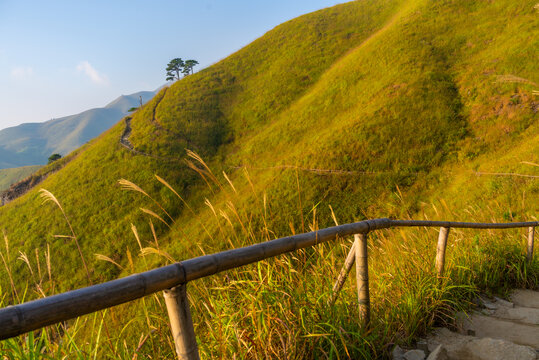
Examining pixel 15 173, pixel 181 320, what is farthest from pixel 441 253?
pixel 15 173

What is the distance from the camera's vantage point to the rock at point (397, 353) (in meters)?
2.26

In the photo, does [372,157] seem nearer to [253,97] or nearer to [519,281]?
[519,281]

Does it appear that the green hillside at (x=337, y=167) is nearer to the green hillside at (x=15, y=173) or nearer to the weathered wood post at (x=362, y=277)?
the weathered wood post at (x=362, y=277)

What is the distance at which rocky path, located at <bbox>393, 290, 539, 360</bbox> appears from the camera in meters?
2.14

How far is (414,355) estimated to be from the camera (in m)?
2.25

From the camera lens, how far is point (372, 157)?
21.4m

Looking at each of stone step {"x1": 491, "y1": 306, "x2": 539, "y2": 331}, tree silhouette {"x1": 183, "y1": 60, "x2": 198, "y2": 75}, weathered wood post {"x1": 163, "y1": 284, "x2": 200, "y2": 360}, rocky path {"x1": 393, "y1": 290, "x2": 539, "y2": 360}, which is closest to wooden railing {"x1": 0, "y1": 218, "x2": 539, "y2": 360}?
weathered wood post {"x1": 163, "y1": 284, "x2": 200, "y2": 360}

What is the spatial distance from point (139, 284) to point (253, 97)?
1603 inches

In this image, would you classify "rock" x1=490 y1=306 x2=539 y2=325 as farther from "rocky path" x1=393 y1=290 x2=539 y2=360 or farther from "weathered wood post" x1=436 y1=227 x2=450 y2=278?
"weathered wood post" x1=436 y1=227 x2=450 y2=278

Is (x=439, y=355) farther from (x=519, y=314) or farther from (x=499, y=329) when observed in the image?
(x=519, y=314)

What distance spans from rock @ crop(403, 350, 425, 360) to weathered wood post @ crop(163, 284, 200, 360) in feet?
5.56

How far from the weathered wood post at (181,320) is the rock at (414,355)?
1.69 metres

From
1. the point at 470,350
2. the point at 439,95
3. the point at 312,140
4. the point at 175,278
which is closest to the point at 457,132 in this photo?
the point at 439,95

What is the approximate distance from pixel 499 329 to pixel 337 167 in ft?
63.4
